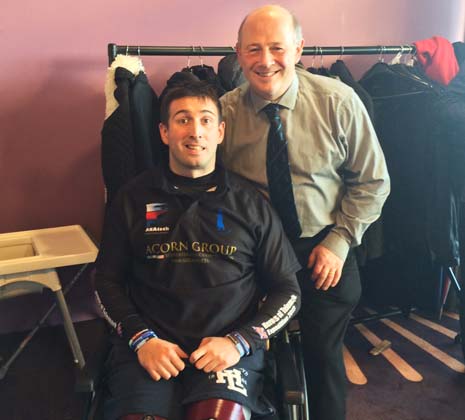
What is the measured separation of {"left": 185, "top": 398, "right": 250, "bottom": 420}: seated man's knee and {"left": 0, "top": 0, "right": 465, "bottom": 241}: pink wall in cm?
125

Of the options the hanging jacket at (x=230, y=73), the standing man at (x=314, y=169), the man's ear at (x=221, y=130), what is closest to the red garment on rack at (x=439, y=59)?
the standing man at (x=314, y=169)

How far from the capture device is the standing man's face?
1.23 metres

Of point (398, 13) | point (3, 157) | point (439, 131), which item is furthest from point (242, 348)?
point (398, 13)

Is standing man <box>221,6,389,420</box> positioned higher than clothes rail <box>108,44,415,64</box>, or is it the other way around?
clothes rail <box>108,44,415,64</box>

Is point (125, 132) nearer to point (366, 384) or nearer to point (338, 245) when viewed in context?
point (338, 245)

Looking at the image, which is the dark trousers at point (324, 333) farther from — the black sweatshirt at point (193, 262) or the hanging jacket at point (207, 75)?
the hanging jacket at point (207, 75)

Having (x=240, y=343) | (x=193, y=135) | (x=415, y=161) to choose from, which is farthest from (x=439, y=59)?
(x=240, y=343)

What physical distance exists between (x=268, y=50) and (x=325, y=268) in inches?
26.2

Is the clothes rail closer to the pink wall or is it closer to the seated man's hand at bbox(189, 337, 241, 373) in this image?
the pink wall

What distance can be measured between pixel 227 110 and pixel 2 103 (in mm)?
1022

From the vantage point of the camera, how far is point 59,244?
175 centimetres

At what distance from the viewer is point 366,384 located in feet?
5.87

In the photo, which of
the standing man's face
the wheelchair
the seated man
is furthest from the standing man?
the wheelchair

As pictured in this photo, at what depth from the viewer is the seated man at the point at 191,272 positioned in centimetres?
106
